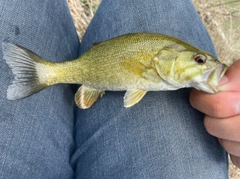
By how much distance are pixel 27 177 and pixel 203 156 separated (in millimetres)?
581

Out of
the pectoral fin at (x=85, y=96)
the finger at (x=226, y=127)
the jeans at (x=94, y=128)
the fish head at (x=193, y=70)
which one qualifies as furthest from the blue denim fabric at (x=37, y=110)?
the finger at (x=226, y=127)

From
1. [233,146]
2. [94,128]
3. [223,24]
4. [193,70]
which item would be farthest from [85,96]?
[223,24]

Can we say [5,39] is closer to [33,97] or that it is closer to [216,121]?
[33,97]

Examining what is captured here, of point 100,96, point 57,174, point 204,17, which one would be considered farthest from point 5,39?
point 204,17

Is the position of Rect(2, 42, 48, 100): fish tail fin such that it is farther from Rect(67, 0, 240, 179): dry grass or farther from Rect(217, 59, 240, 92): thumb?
Rect(67, 0, 240, 179): dry grass

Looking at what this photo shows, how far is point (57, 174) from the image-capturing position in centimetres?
114

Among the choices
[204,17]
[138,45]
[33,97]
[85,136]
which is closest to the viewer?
[138,45]

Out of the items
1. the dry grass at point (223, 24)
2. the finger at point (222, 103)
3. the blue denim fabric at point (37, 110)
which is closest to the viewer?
the finger at point (222, 103)

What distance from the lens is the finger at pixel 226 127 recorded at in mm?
959

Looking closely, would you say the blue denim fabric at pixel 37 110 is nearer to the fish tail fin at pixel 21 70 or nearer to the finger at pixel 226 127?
the fish tail fin at pixel 21 70

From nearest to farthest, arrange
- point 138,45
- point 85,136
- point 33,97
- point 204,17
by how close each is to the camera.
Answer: point 138,45 < point 33,97 < point 85,136 < point 204,17

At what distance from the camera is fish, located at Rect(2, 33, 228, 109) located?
957mm

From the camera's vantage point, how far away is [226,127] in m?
0.98

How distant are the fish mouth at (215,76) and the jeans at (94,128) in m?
0.22
